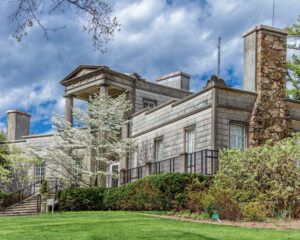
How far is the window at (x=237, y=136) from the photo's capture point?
23.1 meters

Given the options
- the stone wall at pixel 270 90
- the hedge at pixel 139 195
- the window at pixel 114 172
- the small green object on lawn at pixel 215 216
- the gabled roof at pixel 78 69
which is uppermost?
the gabled roof at pixel 78 69

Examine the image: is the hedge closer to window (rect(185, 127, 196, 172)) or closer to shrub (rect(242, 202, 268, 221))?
window (rect(185, 127, 196, 172))

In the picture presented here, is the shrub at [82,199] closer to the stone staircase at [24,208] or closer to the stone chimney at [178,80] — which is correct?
the stone staircase at [24,208]

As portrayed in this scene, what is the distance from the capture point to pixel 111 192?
24.8 metres

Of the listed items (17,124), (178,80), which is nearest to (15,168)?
(17,124)

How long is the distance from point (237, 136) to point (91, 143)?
9395 mm

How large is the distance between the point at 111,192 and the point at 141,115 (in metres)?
6.13

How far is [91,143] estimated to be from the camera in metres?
29.7

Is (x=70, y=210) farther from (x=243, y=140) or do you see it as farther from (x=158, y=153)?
(x=243, y=140)

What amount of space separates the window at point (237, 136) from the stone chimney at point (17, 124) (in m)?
22.4

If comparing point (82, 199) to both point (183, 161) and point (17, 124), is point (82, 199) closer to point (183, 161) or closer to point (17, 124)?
point (183, 161)

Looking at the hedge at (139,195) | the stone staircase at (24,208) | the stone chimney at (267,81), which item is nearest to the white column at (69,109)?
the stone staircase at (24,208)

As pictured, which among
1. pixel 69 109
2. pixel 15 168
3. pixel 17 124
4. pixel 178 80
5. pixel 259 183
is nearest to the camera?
pixel 259 183

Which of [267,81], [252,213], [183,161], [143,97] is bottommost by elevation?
[252,213]
